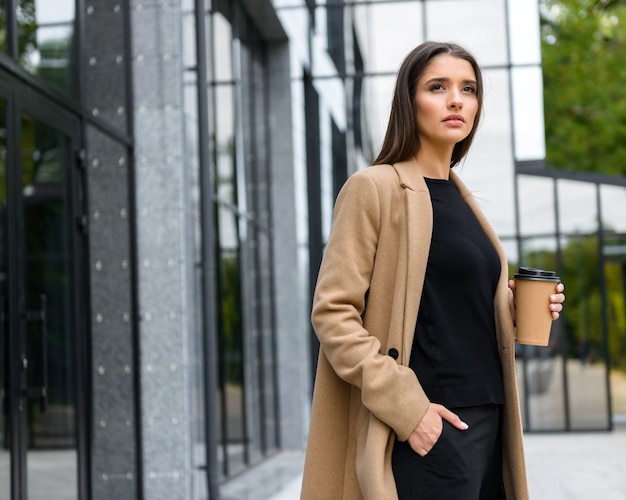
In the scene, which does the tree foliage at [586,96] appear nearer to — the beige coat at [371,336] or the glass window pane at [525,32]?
the glass window pane at [525,32]

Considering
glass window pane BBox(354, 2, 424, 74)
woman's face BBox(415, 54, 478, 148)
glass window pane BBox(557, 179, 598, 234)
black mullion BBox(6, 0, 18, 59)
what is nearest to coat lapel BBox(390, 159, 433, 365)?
woman's face BBox(415, 54, 478, 148)

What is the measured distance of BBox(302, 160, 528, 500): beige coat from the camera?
2.26m

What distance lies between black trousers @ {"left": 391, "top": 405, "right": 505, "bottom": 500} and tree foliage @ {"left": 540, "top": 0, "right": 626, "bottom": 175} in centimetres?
2296

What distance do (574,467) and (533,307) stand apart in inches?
343

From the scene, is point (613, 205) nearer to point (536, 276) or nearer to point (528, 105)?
point (528, 105)

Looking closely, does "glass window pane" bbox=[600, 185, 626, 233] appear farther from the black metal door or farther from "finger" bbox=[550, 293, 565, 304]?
"finger" bbox=[550, 293, 565, 304]

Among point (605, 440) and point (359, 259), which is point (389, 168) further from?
point (605, 440)

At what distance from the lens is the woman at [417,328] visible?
2.26 m

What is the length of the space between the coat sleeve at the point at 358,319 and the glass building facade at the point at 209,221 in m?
0.55

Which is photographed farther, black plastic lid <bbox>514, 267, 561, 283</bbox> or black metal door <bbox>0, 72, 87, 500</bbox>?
black metal door <bbox>0, 72, 87, 500</bbox>

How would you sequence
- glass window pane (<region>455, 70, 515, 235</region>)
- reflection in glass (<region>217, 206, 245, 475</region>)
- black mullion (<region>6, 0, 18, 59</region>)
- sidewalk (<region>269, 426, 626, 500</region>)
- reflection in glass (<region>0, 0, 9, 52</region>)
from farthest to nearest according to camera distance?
glass window pane (<region>455, 70, 515, 235</region>), reflection in glass (<region>217, 206, 245, 475</region>), sidewalk (<region>269, 426, 626, 500</region>), reflection in glass (<region>0, 0, 9, 52</region>), black mullion (<region>6, 0, 18, 59</region>)

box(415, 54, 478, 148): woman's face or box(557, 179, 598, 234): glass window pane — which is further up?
box(557, 179, 598, 234): glass window pane

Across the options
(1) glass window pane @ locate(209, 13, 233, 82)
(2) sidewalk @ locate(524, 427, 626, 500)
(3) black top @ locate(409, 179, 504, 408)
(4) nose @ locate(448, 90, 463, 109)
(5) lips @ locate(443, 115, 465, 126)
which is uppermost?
(1) glass window pane @ locate(209, 13, 233, 82)

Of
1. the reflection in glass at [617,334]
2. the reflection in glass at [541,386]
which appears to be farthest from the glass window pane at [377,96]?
the reflection in glass at [617,334]
